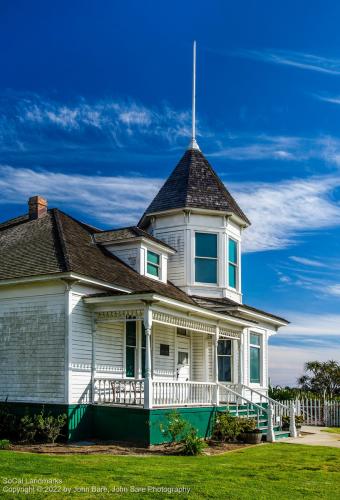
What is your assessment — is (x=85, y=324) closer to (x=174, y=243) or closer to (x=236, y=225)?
(x=174, y=243)

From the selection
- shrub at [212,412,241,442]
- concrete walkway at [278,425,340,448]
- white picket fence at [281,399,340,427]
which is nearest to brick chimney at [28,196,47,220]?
shrub at [212,412,241,442]

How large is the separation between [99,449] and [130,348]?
5100 mm

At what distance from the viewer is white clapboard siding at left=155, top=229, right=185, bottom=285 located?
26000mm

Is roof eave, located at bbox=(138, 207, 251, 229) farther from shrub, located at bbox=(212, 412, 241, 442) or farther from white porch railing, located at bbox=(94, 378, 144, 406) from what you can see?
white porch railing, located at bbox=(94, 378, 144, 406)

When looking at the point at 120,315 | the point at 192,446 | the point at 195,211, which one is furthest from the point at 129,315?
the point at 195,211

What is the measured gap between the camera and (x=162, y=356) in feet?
73.4

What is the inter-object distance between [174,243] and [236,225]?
332 cm

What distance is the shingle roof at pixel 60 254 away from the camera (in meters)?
18.7

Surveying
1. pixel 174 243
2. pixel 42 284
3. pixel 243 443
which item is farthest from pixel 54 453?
pixel 174 243

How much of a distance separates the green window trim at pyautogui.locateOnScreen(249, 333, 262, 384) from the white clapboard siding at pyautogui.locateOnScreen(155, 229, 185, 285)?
14.8ft

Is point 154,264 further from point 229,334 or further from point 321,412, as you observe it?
point 321,412

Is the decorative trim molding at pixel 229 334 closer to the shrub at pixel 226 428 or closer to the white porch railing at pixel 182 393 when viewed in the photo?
the white porch railing at pixel 182 393

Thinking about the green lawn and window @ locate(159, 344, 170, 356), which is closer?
the green lawn

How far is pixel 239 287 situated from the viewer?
91.1ft
